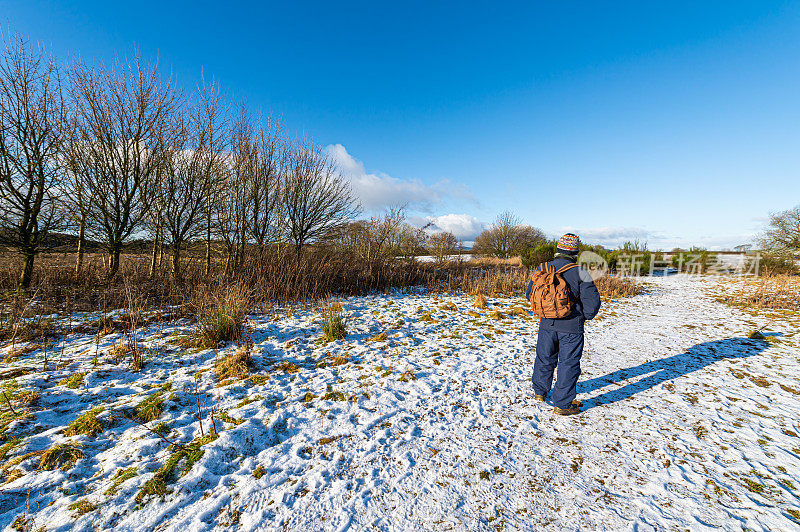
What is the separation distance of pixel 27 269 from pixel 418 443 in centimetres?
984

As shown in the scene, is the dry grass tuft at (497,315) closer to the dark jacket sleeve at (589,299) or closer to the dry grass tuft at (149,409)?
the dark jacket sleeve at (589,299)

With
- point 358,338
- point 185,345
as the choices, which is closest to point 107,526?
point 185,345

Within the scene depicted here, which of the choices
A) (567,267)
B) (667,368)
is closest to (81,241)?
(567,267)

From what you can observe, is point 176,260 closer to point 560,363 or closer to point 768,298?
point 560,363

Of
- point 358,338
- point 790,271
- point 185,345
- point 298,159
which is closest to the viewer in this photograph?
point 185,345

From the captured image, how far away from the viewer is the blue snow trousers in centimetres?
295

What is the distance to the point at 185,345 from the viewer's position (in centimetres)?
430

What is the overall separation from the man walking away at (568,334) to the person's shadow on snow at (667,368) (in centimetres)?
44

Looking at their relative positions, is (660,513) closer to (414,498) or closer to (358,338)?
(414,498)

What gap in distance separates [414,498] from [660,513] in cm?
169

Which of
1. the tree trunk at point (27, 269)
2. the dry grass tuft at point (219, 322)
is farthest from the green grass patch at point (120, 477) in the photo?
the tree trunk at point (27, 269)

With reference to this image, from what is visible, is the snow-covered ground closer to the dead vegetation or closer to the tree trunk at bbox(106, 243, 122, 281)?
the tree trunk at bbox(106, 243, 122, 281)

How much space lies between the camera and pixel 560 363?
3031 mm

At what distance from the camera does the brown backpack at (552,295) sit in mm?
2928
